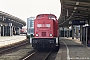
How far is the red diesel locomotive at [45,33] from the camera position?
22.6m

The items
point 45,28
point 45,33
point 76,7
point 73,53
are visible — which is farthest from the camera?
point 76,7

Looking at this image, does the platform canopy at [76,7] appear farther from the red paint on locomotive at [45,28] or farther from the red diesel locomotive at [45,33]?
the red diesel locomotive at [45,33]

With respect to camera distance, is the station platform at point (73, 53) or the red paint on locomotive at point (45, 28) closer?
the station platform at point (73, 53)

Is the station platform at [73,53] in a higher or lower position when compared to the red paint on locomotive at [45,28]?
lower

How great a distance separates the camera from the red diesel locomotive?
890 inches

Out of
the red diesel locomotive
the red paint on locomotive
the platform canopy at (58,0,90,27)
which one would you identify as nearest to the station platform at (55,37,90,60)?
the red diesel locomotive

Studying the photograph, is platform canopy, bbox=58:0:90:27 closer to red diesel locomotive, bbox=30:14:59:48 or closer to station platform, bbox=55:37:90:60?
red diesel locomotive, bbox=30:14:59:48

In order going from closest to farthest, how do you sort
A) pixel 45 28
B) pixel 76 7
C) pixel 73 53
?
pixel 73 53
pixel 45 28
pixel 76 7

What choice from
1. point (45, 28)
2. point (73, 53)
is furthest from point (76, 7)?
point (73, 53)

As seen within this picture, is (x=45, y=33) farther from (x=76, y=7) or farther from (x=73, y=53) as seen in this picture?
(x=73, y=53)

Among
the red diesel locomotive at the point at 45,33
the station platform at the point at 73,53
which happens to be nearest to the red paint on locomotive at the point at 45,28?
the red diesel locomotive at the point at 45,33

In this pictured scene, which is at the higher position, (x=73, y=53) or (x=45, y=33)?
(x=45, y=33)

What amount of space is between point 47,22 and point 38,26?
1.07 m

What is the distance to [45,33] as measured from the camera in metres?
23.3
